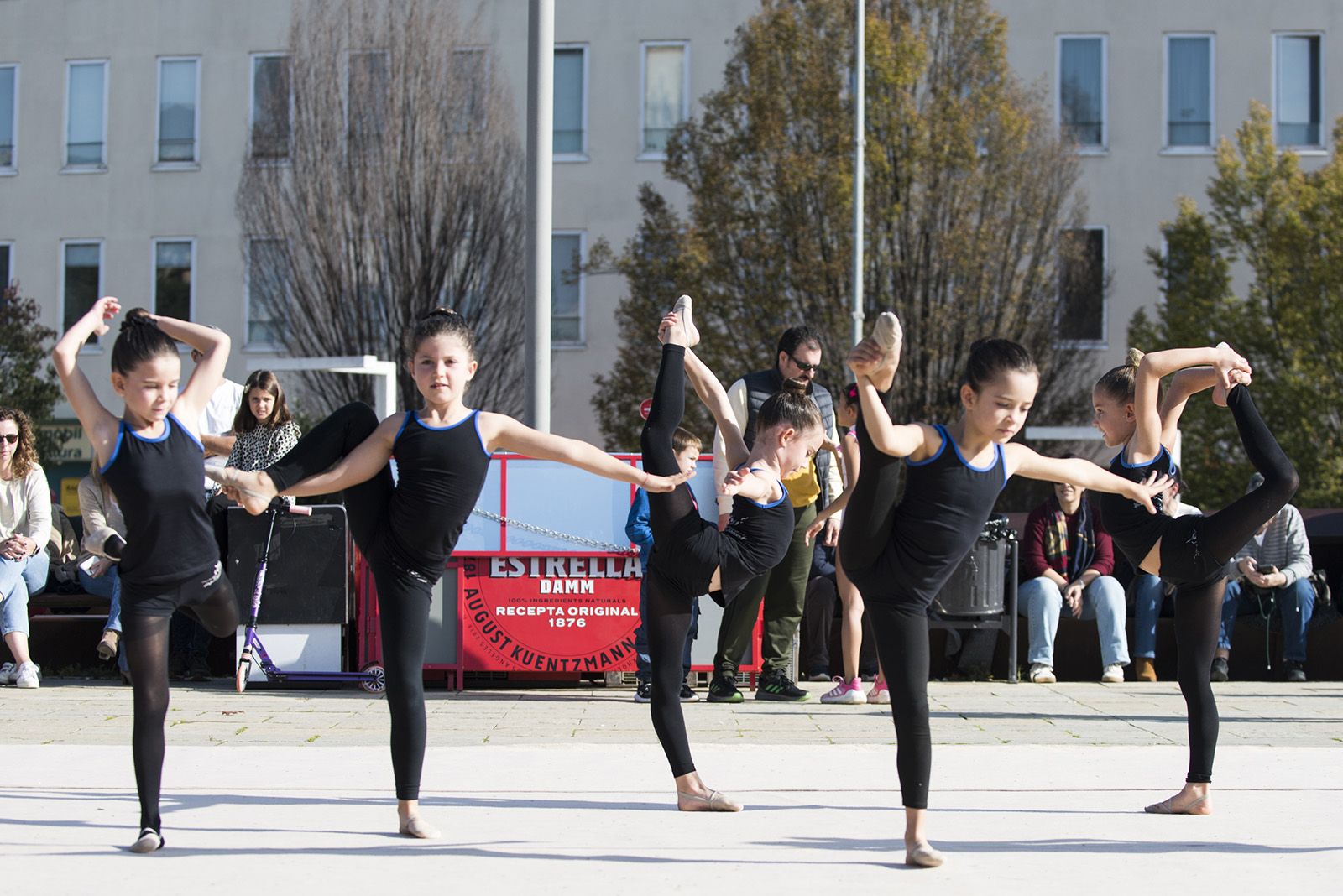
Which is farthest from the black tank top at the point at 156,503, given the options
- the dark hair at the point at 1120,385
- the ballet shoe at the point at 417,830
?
the dark hair at the point at 1120,385

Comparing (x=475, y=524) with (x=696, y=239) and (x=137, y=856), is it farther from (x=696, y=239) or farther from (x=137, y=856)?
(x=696, y=239)

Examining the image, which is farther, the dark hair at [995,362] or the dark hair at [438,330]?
the dark hair at [438,330]

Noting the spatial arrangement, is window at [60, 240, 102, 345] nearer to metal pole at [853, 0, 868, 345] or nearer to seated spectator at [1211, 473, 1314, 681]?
metal pole at [853, 0, 868, 345]

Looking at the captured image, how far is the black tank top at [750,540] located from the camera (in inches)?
223

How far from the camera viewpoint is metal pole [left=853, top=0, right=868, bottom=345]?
22.5 meters

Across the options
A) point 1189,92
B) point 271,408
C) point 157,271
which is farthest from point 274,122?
point 271,408

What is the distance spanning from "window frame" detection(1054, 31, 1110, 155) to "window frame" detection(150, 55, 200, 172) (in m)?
17.3

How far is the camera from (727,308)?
24359 millimetres

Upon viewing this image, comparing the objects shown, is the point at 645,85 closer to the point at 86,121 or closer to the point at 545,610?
the point at 86,121

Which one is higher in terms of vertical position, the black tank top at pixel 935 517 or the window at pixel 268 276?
the window at pixel 268 276

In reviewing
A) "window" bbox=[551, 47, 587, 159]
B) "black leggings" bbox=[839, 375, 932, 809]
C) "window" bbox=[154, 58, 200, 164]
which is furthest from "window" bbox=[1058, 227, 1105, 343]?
"black leggings" bbox=[839, 375, 932, 809]

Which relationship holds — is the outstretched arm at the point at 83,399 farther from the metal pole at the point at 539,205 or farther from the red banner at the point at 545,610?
the metal pole at the point at 539,205

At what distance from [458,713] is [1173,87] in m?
24.7

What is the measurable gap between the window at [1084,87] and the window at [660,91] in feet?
24.4
